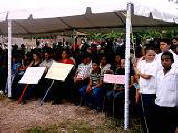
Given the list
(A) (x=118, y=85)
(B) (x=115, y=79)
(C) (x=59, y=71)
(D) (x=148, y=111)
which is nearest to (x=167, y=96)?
(D) (x=148, y=111)

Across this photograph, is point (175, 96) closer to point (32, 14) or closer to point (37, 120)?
point (37, 120)

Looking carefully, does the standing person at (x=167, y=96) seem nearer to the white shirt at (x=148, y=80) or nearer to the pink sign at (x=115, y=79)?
the white shirt at (x=148, y=80)

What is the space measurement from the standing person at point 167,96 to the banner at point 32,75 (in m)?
4.84

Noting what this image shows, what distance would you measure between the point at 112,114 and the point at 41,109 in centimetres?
195

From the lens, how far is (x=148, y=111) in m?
5.48

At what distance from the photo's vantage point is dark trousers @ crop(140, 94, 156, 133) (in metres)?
5.20

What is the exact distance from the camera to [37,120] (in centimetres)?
741

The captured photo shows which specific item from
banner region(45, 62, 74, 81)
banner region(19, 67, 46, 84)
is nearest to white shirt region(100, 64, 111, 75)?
banner region(45, 62, 74, 81)

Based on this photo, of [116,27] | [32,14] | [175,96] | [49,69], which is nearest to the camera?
[175,96]

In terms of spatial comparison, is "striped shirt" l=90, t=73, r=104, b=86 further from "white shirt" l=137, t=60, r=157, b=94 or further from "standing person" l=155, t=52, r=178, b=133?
"standing person" l=155, t=52, r=178, b=133

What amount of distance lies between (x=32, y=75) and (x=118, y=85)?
2.77 m

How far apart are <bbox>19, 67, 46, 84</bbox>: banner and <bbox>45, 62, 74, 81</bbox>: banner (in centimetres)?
25

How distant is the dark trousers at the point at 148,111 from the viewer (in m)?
5.20

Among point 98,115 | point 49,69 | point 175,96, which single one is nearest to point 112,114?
point 98,115
